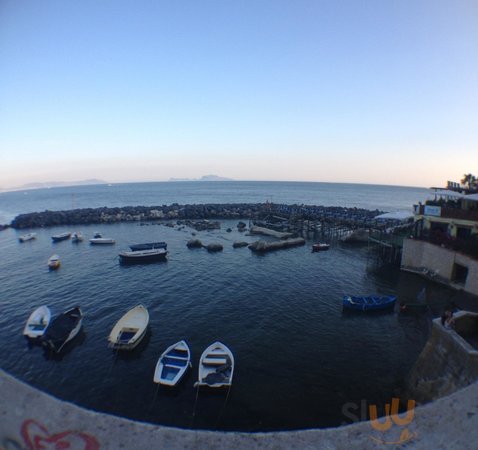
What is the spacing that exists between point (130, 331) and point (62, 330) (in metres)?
5.90

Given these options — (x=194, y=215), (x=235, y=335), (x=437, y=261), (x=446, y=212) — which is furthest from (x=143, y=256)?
(x=194, y=215)

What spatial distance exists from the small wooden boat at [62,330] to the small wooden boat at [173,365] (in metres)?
9.57

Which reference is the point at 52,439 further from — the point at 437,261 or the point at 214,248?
the point at 214,248

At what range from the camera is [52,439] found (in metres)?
6.01

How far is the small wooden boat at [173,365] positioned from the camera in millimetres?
20109

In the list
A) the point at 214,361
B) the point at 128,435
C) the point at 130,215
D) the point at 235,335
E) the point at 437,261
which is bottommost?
the point at 235,335

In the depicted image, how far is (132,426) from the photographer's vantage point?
6676 millimetres

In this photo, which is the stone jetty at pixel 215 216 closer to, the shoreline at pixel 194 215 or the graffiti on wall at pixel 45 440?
the shoreline at pixel 194 215

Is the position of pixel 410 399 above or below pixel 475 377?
below

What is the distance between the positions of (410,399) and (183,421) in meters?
14.1

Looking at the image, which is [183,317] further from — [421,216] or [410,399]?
[421,216]

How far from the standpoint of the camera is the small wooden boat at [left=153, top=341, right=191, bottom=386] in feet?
66.0

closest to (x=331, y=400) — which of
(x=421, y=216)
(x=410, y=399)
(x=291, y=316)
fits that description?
(x=410, y=399)

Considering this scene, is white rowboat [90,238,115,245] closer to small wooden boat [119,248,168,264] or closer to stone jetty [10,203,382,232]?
small wooden boat [119,248,168,264]
